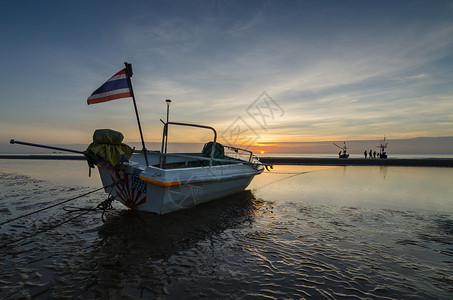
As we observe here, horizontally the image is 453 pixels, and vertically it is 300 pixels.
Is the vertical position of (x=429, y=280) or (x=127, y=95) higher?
(x=127, y=95)

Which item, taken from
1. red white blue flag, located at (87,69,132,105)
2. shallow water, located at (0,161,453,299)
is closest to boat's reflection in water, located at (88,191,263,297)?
shallow water, located at (0,161,453,299)

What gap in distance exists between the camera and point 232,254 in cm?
459

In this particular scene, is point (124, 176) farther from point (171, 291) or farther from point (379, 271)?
point (379, 271)

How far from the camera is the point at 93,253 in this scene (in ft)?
14.7

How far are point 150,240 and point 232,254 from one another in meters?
2.05

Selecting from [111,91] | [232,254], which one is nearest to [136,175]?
[111,91]

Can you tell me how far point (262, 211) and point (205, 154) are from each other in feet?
15.3

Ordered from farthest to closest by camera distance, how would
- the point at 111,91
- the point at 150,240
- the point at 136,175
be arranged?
the point at 136,175, the point at 111,91, the point at 150,240

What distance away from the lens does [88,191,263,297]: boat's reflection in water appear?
3.58 meters

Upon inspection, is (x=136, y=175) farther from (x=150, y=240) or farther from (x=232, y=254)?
(x=232, y=254)

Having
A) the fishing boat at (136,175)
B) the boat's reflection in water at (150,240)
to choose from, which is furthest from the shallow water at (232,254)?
the fishing boat at (136,175)

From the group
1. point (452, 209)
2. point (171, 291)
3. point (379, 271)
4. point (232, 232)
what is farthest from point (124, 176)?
point (452, 209)

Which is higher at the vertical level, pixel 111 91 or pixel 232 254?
pixel 111 91

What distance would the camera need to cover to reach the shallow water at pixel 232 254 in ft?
11.1
